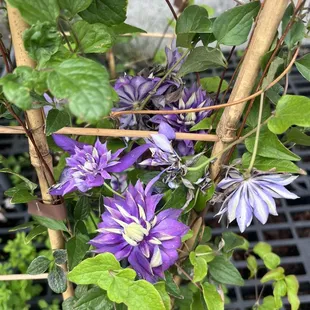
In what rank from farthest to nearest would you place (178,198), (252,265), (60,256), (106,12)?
(252,265)
(60,256)
(178,198)
(106,12)

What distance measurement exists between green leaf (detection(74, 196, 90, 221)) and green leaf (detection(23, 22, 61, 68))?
31 centimetres

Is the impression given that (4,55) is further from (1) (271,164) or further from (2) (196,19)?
(1) (271,164)

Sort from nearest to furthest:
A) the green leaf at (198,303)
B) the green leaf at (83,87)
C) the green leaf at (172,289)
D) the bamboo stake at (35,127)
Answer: the green leaf at (83,87) → the bamboo stake at (35,127) → the green leaf at (172,289) → the green leaf at (198,303)

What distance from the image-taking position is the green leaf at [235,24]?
489 millimetres

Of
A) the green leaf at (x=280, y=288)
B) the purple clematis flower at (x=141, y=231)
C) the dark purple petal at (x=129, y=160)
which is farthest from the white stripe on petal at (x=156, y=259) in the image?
the green leaf at (x=280, y=288)

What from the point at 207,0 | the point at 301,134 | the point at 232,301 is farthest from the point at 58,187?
the point at 207,0

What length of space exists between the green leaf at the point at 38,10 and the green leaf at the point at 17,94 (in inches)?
2.5

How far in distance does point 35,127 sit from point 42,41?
0.17m

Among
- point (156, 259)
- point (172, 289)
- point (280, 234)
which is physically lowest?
point (280, 234)

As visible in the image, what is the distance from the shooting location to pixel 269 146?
20.5 inches

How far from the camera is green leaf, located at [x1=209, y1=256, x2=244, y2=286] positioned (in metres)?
0.72

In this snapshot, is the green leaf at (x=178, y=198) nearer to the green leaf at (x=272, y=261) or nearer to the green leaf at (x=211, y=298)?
the green leaf at (x=211, y=298)

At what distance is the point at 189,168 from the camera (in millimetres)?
522

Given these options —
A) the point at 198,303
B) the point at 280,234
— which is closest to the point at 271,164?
the point at 198,303
